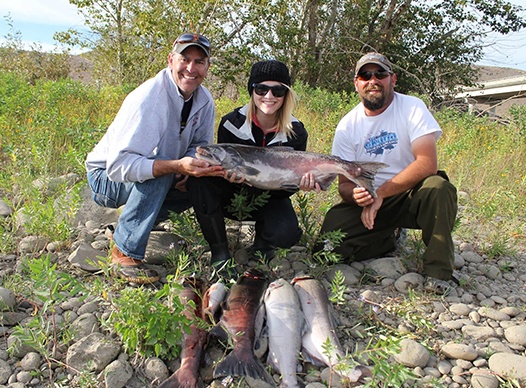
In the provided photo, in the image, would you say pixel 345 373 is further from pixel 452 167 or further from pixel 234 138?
pixel 452 167

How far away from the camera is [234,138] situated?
4359mm

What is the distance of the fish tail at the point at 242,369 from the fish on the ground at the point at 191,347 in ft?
0.54

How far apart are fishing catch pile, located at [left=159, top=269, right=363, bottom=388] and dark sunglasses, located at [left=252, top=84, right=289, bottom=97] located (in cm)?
167

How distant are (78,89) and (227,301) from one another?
27.8 ft

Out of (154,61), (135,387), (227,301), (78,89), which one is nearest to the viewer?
(135,387)

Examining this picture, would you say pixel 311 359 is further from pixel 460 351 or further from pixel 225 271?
pixel 225 271

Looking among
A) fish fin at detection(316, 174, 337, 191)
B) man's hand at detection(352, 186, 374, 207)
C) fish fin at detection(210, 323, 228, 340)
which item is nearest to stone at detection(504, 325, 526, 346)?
man's hand at detection(352, 186, 374, 207)

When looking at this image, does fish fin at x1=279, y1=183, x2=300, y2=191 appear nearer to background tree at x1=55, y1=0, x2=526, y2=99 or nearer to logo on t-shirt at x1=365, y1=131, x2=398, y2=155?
logo on t-shirt at x1=365, y1=131, x2=398, y2=155

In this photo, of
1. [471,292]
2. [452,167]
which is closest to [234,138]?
[471,292]

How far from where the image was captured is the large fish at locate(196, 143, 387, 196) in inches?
152

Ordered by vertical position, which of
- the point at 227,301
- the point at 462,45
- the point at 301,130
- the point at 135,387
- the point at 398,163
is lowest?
the point at 135,387

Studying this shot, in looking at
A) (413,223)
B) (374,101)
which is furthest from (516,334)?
(374,101)

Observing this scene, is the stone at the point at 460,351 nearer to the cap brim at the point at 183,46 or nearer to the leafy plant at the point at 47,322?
the leafy plant at the point at 47,322

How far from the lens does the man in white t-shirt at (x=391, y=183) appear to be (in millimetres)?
4082
